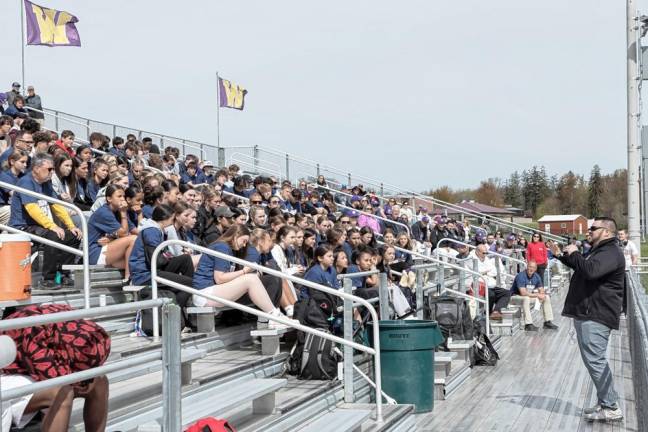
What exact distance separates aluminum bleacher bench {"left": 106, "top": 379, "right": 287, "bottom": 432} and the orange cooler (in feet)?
4.86

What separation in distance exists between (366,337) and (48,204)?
3.69 m

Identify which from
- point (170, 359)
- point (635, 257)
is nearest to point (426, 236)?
point (635, 257)

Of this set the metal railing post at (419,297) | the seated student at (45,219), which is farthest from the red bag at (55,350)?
the metal railing post at (419,297)

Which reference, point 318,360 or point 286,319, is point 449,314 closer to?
point 318,360

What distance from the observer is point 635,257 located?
1638 centimetres

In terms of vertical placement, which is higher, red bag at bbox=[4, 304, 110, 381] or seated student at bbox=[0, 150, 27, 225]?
seated student at bbox=[0, 150, 27, 225]

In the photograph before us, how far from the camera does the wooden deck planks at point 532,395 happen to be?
28.3 feet

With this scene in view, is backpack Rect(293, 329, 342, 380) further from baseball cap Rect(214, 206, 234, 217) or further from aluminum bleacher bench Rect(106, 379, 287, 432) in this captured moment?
baseball cap Rect(214, 206, 234, 217)

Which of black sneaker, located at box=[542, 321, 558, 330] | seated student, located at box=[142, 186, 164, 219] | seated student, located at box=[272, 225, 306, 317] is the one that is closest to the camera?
seated student, located at box=[142, 186, 164, 219]

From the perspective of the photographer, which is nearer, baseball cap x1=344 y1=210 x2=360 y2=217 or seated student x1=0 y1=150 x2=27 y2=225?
seated student x1=0 y1=150 x2=27 y2=225

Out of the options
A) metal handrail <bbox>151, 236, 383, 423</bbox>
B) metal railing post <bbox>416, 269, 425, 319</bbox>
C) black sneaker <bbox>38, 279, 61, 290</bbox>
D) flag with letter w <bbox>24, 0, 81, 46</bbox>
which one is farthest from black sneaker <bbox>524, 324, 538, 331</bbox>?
flag with letter w <bbox>24, 0, 81, 46</bbox>

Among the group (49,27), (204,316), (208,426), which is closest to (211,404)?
(208,426)

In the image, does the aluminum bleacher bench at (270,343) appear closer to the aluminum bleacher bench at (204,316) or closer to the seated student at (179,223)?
the aluminum bleacher bench at (204,316)

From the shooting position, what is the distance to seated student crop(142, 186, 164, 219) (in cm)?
1056
